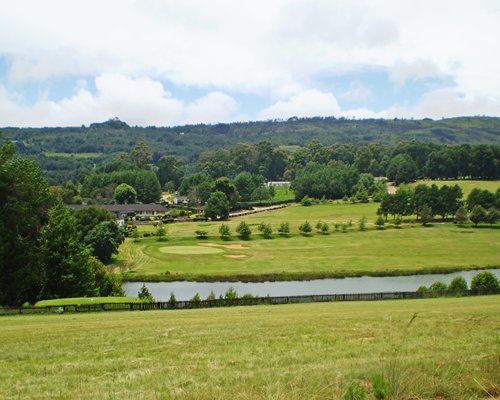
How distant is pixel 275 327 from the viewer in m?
18.7

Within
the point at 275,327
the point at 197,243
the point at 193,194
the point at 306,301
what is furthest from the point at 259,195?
the point at 275,327

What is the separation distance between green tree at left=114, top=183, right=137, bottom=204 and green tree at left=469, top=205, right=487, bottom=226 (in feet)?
300

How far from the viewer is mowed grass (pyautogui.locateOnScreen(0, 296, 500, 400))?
315 inches

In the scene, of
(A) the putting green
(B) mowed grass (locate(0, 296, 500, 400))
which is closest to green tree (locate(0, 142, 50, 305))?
(B) mowed grass (locate(0, 296, 500, 400))

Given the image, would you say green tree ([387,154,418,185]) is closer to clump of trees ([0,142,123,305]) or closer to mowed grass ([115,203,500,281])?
mowed grass ([115,203,500,281])

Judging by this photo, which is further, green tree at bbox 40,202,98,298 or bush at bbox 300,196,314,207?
bush at bbox 300,196,314,207

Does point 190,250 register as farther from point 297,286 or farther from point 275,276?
point 297,286

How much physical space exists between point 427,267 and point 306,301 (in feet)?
114

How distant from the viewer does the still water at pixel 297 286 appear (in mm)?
53662

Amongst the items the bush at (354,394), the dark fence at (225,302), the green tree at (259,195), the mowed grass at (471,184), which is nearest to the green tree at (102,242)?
the dark fence at (225,302)

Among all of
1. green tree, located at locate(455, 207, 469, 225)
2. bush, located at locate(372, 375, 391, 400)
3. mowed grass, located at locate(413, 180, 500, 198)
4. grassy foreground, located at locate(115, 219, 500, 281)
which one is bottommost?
grassy foreground, located at locate(115, 219, 500, 281)

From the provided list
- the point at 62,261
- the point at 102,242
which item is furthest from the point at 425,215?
the point at 62,261

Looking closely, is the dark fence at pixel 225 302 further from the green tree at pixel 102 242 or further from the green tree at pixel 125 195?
the green tree at pixel 125 195

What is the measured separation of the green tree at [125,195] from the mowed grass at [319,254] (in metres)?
47.1
